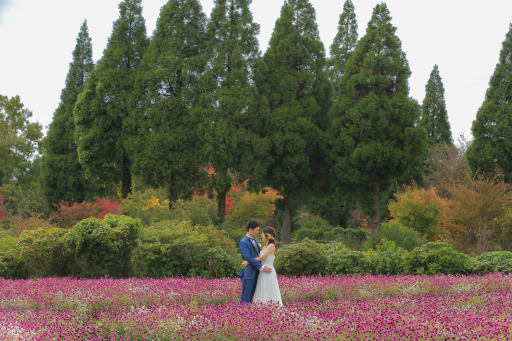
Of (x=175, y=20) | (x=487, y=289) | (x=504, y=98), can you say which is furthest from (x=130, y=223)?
(x=504, y=98)

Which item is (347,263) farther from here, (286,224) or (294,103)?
(294,103)

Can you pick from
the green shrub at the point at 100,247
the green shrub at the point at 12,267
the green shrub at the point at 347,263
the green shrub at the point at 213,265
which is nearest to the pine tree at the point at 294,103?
the green shrub at the point at 347,263

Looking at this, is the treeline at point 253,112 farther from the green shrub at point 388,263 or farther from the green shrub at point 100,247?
the green shrub at point 100,247

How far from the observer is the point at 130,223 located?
11.1 meters

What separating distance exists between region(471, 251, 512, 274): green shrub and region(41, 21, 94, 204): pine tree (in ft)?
72.5

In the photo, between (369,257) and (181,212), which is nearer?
(369,257)

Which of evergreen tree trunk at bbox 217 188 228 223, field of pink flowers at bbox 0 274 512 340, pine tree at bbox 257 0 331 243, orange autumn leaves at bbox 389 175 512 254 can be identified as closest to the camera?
field of pink flowers at bbox 0 274 512 340

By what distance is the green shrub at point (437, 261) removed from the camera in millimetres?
11172

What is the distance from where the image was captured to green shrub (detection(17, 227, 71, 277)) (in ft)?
35.6

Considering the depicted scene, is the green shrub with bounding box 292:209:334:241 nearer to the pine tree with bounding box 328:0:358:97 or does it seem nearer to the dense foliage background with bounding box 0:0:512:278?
the dense foliage background with bounding box 0:0:512:278

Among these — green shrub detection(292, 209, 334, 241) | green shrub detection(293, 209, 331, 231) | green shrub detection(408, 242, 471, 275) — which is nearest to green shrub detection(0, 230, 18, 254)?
green shrub detection(408, 242, 471, 275)

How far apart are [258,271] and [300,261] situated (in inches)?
165

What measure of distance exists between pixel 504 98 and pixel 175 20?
16.9 m

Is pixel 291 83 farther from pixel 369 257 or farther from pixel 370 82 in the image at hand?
pixel 369 257
